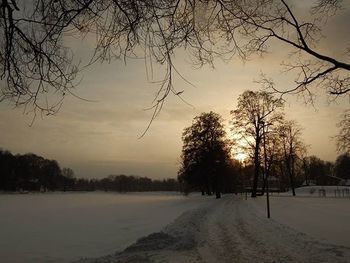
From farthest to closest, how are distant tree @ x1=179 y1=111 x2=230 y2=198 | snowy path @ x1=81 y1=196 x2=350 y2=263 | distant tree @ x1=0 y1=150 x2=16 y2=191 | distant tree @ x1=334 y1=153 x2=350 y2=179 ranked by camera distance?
distant tree @ x1=0 y1=150 x2=16 y2=191 → distant tree @ x1=334 y1=153 x2=350 y2=179 → distant tree @ x1=179 y1=111 x2=230 y2=198 → snowy path @ x1=81 y1=196 x2=350 y2=263

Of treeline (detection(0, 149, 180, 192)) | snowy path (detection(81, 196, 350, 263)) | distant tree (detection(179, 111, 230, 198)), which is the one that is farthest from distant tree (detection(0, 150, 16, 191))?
snowy path (detection(81, 196, 350, 263))

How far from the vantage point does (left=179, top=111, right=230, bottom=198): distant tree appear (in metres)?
64.9

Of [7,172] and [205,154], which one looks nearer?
[205,154]

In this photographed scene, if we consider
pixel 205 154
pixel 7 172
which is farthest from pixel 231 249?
pixel 7 172

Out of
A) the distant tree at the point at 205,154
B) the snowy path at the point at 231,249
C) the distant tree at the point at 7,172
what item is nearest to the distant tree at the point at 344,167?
the distant tree at the point at 205,154

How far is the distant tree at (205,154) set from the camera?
2554 inches

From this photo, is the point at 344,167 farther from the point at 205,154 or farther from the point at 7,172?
the point at 7,172

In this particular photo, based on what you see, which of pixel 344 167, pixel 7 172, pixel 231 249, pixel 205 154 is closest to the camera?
pixel 231 249

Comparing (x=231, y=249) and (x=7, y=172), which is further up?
(x=7, y=172)

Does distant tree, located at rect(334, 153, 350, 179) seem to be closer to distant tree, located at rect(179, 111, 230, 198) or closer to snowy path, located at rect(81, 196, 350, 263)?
distant tree, located at rect(179, 111, 230, 198)

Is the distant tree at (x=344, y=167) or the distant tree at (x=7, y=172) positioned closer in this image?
the distant tree at (x=344, y=167)

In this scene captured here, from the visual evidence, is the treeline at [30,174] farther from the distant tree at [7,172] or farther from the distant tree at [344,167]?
the distant tree at [344,167]

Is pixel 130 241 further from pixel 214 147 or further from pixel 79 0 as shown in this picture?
pixel 214 147

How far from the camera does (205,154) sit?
214ft
